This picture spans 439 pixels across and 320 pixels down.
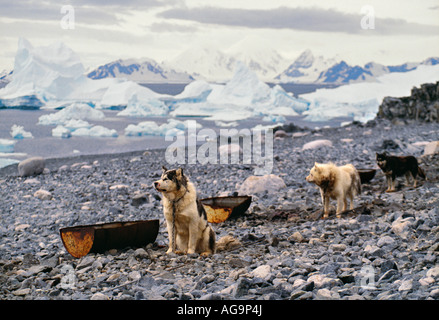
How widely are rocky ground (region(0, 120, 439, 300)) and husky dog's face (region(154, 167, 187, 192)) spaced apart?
0.58 m

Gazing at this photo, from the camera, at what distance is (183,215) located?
407cm

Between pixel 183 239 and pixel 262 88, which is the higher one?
pixel 262 88

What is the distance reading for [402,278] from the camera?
3109mm

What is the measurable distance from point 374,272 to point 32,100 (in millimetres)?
23150

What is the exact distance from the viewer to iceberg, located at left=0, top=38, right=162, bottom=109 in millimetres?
23281

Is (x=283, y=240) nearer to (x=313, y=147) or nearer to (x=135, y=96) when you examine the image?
(x=313, y=147)

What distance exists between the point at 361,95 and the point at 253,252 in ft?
80.4

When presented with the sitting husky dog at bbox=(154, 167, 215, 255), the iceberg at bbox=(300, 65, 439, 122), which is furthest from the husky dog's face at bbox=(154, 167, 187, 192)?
the iceberg at bbox=(300, 65, 439, 122)

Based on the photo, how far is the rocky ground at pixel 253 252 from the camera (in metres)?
3.13

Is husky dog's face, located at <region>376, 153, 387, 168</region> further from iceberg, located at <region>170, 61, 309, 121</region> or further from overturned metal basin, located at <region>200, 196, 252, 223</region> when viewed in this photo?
iceberg, located at <region>170, 61, 309, 121</region>

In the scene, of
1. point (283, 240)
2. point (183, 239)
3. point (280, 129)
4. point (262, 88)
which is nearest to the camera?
point (183, 239)

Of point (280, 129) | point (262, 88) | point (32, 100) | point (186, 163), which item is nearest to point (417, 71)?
point (262, 88)

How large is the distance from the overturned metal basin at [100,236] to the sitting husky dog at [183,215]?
32 cm

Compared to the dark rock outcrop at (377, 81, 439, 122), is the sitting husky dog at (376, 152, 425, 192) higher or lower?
lower
